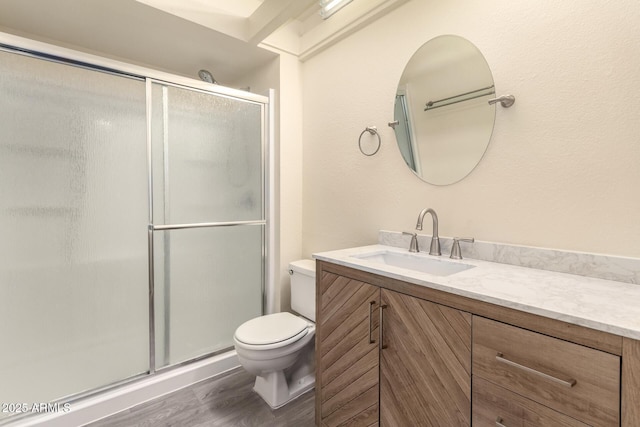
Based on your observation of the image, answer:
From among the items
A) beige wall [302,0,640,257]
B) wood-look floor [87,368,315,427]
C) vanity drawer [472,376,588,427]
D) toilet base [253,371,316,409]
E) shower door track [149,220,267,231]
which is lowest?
wood-look floor [87,368,315,427]

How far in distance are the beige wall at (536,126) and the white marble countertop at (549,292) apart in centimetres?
18

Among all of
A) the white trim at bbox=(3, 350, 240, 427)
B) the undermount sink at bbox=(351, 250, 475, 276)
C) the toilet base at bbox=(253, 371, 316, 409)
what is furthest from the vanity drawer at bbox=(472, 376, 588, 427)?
the white trim at bbox=(3, 350, 240, 427)

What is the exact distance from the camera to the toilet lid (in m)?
1.61

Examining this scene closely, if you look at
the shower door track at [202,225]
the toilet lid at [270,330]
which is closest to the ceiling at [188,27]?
the shower door track at [202,225]

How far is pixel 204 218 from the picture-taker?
1994 millimetres

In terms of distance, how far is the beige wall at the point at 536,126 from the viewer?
1.05 meters

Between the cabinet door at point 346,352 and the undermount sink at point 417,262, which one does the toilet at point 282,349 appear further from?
the undermount sink at point 417,262

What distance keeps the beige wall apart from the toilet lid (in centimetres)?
72

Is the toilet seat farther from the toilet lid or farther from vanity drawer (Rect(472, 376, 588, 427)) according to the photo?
vanity drawer (Rect(472, 376, 588, 427))

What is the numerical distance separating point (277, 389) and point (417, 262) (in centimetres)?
108

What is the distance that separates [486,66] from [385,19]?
74cm

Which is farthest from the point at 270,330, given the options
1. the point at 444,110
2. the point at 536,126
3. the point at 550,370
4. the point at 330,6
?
the point at 330,6

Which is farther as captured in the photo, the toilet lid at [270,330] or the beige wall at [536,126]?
the toilet lid at [270,330]

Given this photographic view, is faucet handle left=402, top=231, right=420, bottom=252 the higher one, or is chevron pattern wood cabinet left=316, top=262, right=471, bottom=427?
faucet handle left=402, top=231, right=420, bottom=252
